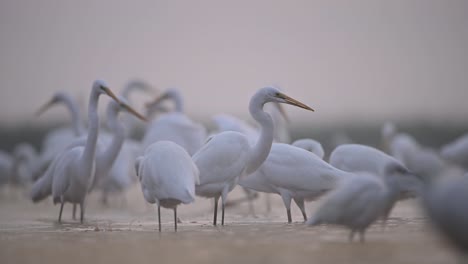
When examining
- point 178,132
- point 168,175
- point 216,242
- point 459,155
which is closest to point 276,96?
point 168,175

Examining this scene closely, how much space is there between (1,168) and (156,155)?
12.3m

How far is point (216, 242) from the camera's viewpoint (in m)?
9.45

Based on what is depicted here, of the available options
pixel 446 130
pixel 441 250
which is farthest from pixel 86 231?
pixel 446 130

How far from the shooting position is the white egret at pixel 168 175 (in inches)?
405

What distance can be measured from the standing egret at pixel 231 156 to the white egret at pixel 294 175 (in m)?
Result: 0.50

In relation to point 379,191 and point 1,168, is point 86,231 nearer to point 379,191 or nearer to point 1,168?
point 379,191

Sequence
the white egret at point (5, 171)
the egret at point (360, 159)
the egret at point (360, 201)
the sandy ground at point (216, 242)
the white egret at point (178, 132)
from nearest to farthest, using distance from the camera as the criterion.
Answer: the sandy ground at point (216, 242)
the egret at point (360, 201)
the egret at point (360, 159)
the white egret at point (178, 132)
the white egret at point (5, 171)

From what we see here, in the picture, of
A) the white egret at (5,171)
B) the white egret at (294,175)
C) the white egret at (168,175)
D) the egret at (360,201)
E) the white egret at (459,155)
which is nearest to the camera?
the egret at (360,201)

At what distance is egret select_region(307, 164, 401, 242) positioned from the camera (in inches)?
347

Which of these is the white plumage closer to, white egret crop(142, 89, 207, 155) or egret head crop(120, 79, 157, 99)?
A: white egret crop(142, 89, 207, 155)

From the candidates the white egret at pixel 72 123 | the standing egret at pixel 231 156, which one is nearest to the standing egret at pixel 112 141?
the standing egret at pixel 231 156

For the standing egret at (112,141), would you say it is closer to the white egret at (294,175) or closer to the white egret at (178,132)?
the white egret at (178,132)

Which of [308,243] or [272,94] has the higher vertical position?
[272,94]

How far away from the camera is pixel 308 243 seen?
9.12 m
